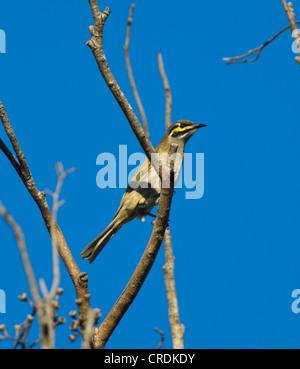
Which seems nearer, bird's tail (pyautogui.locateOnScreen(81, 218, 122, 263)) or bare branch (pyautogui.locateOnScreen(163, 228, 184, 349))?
bare branch (pyautogui.locateOnScreen(163, 228, 184, 349))

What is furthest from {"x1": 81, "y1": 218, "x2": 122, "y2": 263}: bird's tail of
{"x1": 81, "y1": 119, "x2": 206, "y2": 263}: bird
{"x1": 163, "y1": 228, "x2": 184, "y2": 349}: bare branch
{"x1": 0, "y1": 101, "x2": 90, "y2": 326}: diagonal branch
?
{"x1": 163, "y1": 228, "x2": 184, "y2": 349}: bare branch

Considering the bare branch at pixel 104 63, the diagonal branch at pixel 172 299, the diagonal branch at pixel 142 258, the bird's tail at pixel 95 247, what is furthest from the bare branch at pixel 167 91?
the bird's tail at pixel 95 247

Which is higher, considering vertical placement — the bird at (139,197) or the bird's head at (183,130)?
the bird's head at (183,130)

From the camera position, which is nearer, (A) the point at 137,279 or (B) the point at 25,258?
(B) the point at 25,258

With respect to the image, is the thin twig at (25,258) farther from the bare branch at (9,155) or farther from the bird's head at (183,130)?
the bird's head at (183,130)

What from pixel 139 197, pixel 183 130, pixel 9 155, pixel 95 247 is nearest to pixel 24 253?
pixel 9 155

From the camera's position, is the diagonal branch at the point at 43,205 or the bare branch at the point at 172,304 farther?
the diagonal branch at the point at 43,205

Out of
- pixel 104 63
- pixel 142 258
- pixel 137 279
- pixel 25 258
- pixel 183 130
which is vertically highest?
pixel 183 130

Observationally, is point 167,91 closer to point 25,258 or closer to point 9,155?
point 9,155

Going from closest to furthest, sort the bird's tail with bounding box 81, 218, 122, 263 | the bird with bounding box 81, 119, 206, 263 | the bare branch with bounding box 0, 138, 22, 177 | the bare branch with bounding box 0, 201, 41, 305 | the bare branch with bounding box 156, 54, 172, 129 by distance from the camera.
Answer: the bare branch with bounding box 0, 201, 41, 305, the bare branch with bounding box 0, 138, 22, 177, the bare branch with bounding box 156, 54, 172, 129, the bird's tail with bounding box 81, 218, 122, 263, the bird with bounding box 81, 119, 206, 263

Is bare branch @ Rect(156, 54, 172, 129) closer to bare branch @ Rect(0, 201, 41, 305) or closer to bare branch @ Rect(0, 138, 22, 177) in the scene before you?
bare branch @ Rect(0, 138, 22, 177)

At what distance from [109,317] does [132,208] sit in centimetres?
370
